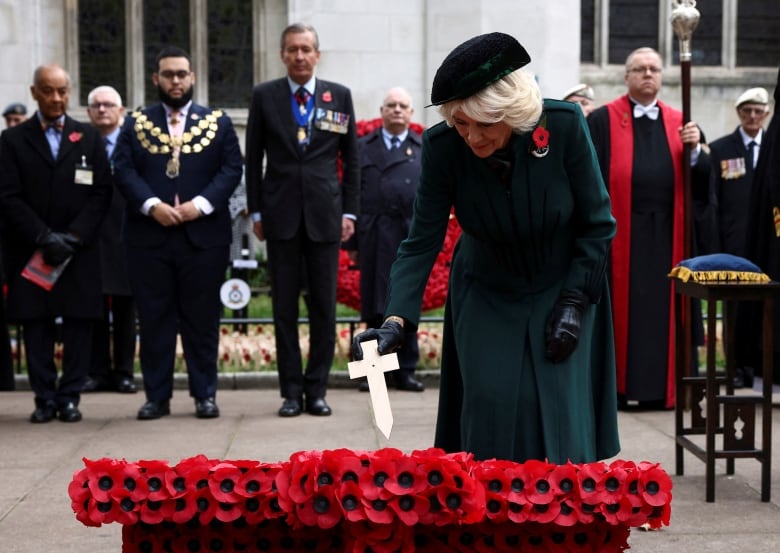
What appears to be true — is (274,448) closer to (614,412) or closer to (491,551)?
(614,412)

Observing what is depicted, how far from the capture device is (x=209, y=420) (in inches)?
327

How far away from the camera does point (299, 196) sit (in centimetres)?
834

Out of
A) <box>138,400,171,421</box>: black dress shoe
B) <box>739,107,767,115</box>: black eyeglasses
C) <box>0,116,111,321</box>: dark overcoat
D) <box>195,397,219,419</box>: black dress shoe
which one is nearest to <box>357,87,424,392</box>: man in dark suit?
A: <box>195,397,219,419</box>: black dress shoe

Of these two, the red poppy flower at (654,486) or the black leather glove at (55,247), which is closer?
the red poppy flower at (654,486)

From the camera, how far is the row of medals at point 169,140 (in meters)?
8.23

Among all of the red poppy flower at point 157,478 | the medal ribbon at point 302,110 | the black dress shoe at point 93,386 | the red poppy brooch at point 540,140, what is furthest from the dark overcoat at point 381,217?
the red poppy flower at point 157,478

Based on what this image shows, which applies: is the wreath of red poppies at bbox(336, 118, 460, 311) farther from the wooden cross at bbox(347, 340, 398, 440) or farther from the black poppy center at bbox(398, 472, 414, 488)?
the black poppy center at bbox(398, 472, 414, 488)

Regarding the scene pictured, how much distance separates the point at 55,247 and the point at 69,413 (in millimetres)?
1034

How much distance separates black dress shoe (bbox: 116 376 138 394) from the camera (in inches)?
383

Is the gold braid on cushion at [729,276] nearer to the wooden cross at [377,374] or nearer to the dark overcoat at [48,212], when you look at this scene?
the wooden cross at [377,374]

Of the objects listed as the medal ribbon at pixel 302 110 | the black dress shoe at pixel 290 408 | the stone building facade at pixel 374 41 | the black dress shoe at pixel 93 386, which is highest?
the stone building facade at pixel 374 41

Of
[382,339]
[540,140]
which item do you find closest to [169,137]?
[540,140]

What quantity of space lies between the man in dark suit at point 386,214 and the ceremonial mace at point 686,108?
2.05 metres

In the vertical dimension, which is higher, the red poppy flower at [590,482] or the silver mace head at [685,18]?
the silver mace head at [685,18]
